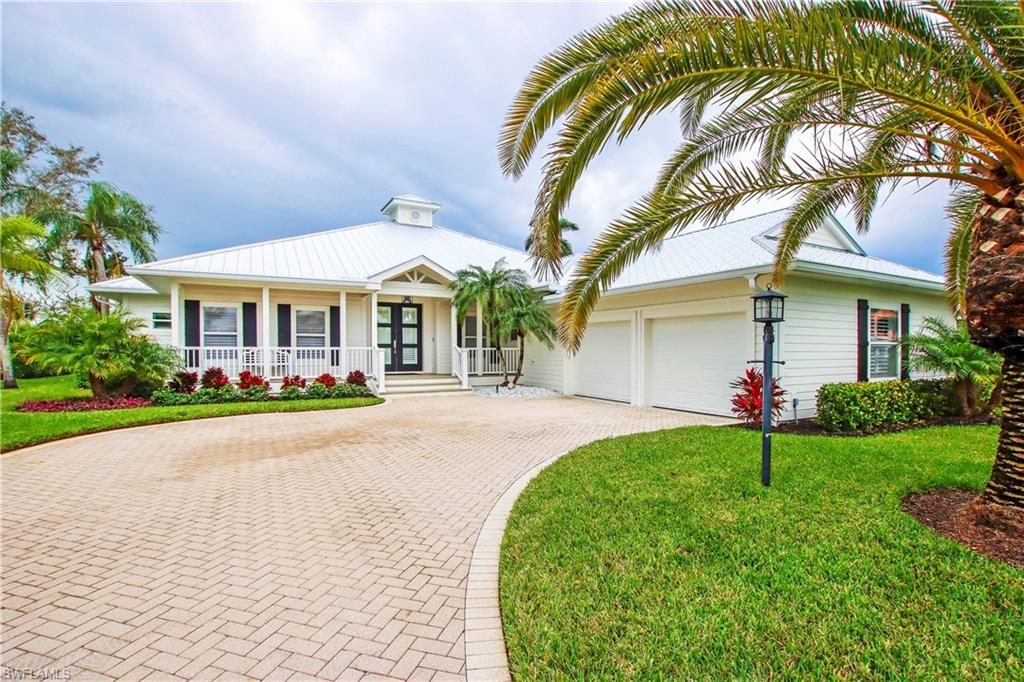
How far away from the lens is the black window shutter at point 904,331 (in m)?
11.4

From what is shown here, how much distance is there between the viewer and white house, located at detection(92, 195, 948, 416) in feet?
33.1

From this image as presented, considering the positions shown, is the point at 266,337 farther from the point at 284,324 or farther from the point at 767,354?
the point at 767,354

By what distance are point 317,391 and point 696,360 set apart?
33.3ft

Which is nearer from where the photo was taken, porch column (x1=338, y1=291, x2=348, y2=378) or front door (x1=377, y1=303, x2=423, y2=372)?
porch column (x1=338, y1=291, x2=348, y2=378)

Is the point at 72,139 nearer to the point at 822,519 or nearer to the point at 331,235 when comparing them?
the point at 331,235

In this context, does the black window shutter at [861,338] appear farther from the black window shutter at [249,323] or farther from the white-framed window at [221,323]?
the white-framed window at [221,323]

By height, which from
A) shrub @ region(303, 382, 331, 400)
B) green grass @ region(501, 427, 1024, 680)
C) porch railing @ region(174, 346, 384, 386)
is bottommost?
green grass @ region(501, 427, 1024, 680)

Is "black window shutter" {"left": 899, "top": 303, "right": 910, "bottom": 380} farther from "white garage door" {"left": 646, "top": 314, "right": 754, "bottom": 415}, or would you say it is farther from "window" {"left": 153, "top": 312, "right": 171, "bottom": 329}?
"window" {"left": 153, "top": 312, "right": 171, "bottom": 329}

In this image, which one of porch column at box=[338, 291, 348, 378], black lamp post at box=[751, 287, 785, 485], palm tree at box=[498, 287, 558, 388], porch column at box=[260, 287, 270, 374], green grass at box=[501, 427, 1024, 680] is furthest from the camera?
porch column at box=[338, 291, 348, 378]

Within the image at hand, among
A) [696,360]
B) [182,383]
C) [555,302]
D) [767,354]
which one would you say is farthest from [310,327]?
[767,354]

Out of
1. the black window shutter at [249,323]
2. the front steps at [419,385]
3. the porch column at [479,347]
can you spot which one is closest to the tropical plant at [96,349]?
the black window shutter at [249,323]

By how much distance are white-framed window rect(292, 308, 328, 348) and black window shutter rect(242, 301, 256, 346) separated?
46.4 inches

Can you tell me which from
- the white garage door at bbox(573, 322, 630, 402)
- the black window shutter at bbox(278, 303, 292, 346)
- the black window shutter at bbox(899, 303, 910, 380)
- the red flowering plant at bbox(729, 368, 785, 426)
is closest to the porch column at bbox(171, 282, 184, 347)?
the black window shutter at bbox(278, 303, 292, 346)

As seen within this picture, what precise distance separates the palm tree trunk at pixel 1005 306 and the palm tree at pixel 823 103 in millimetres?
11
